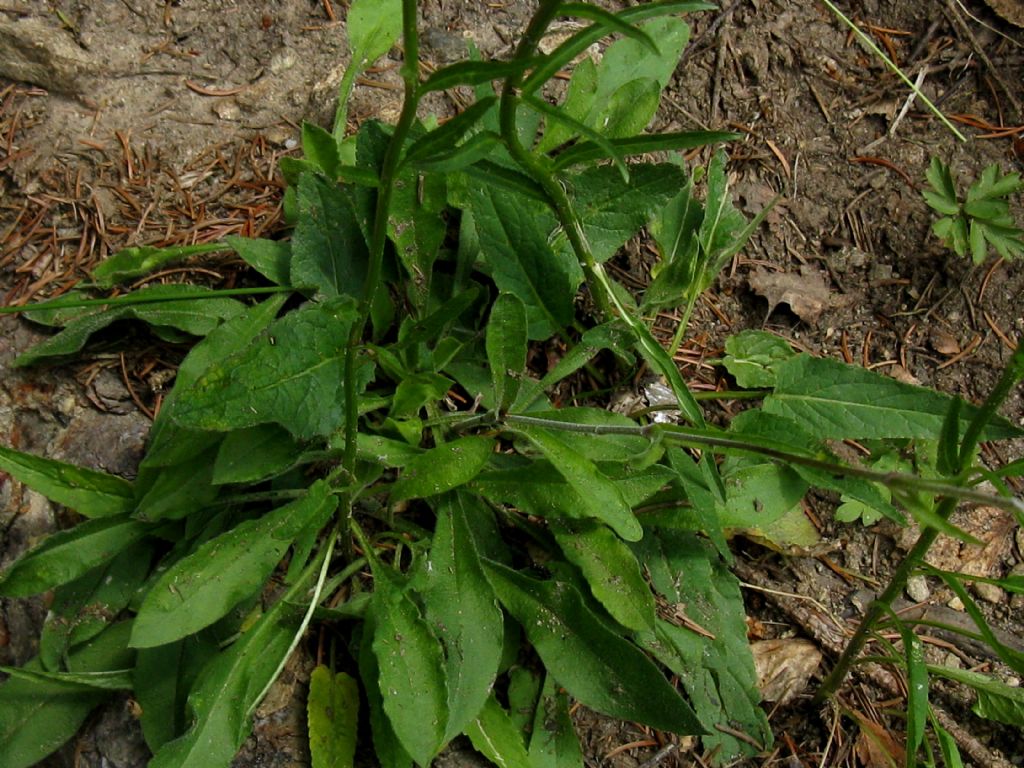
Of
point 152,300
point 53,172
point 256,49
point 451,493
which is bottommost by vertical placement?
point 451,493

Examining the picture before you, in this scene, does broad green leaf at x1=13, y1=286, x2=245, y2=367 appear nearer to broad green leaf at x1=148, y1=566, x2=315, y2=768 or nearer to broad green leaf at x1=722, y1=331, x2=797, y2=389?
broad green leaf at x1=148, y1=566, x2=315, y2=768

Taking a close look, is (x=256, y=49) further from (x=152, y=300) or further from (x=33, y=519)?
(x=33, y=519)

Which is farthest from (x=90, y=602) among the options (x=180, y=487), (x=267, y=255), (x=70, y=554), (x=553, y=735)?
(x=553, y=735)

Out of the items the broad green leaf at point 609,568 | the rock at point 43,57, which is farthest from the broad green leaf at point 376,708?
the rock at point 43,57

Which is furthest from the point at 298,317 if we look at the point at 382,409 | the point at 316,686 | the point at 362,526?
the point at 316,686

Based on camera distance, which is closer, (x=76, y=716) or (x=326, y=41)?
(x=76, y=716)

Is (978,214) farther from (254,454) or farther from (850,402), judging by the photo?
(254,454)

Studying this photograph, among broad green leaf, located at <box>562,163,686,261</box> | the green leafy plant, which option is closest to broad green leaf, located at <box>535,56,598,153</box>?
broad green leaf, located at <box>562,163,686,261</box>
